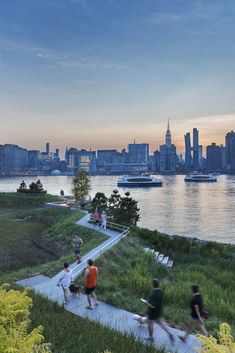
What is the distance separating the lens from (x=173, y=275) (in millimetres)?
19109

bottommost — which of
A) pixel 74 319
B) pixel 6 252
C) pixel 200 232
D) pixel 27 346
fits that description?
pixel 200 232

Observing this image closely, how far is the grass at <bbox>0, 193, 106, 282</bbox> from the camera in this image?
775 inches

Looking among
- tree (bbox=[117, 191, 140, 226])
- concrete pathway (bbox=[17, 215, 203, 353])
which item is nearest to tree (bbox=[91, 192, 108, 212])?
tree (bbox=[117, 191, 140, 226])

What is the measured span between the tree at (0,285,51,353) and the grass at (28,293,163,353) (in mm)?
2672

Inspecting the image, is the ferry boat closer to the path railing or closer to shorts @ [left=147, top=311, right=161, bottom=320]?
the path railing

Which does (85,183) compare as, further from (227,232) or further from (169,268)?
(169,268)

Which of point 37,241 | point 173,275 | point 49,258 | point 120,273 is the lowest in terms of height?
point 49,258

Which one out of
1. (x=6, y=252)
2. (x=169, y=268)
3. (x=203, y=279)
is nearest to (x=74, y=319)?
(x=203, y=279)

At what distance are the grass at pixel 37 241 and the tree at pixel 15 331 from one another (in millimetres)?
10260

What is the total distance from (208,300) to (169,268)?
583 centimetres

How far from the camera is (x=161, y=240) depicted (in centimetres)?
2583

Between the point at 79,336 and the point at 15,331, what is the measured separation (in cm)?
453

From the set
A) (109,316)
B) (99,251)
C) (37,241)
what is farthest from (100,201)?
(109,316)

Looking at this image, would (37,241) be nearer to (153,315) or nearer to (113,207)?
(113,207)
